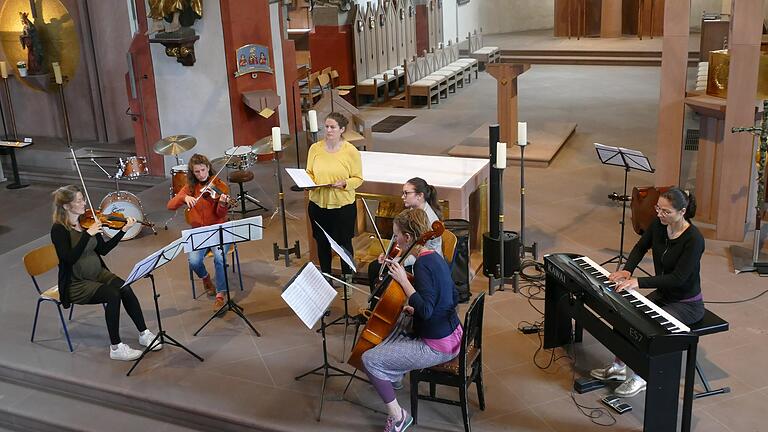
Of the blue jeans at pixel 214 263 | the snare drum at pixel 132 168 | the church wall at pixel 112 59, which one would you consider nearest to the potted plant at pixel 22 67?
the church wall at pixel 112 59

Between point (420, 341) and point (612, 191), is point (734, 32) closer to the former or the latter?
point (612, 191)

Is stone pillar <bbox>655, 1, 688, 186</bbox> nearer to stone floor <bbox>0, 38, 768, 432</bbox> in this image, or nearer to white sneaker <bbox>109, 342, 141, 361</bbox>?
stone floor <bbox>0, 38, 768, 432</bbox>

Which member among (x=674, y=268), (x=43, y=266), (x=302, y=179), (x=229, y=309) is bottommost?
(x=229, y=309)

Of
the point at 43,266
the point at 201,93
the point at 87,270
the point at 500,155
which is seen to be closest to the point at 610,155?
the point at 500,155

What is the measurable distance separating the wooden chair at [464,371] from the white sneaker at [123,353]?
2251 mm

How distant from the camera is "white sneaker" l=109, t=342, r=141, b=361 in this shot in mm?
6172

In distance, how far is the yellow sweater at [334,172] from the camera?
657 cm

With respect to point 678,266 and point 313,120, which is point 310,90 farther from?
point 678,266

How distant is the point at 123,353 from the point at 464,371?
8.88ft

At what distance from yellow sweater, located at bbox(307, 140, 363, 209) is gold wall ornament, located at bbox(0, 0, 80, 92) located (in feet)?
25.0

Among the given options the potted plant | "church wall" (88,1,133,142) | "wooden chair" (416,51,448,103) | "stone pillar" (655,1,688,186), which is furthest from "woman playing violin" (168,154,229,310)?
"wooden chair" (416,51,448,103)

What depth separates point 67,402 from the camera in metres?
5.98

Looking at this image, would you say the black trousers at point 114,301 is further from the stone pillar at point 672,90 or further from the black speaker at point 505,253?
→ the stone pillar at point 672,90

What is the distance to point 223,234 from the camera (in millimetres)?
6109
